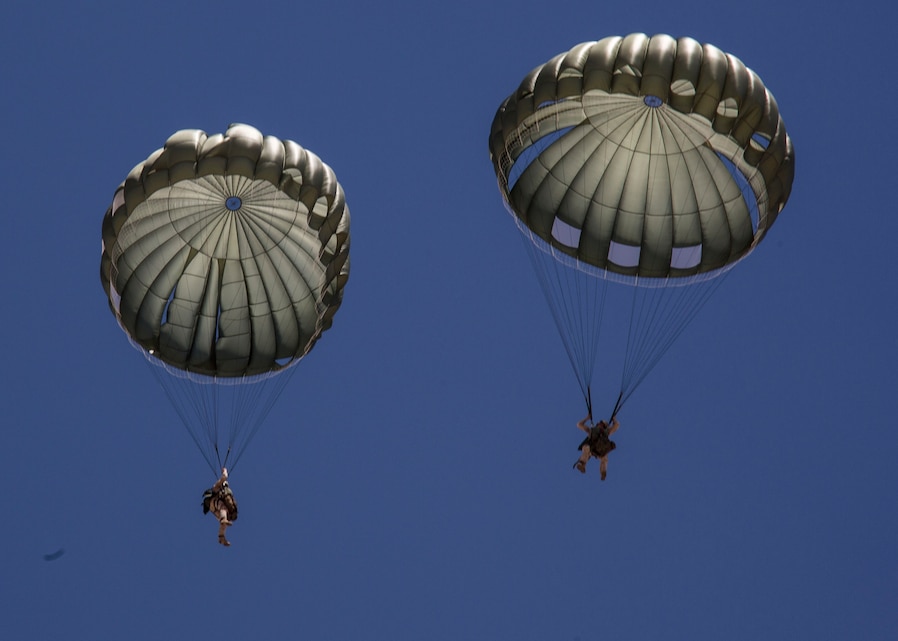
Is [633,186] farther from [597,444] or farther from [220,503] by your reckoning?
[220,503]

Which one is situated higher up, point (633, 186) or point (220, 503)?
point (633, 186)

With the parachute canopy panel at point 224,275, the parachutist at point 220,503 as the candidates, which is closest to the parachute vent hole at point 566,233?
the parachute canopy panel at point 224,275

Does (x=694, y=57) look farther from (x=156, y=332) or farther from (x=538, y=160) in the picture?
(x=156, y=332)

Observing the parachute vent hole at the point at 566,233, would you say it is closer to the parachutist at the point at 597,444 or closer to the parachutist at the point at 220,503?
the parachutist at the point at 597,444

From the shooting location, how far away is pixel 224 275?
32.6 metres

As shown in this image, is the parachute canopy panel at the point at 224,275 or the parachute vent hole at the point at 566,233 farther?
the parachute canopy panel at the point at 224,275

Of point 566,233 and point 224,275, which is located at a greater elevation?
point 224,275

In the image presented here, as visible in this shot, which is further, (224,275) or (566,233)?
(224,275)

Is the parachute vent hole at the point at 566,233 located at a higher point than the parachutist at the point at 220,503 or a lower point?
higher

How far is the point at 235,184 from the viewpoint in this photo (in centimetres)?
3178

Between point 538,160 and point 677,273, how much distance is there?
2.85 meters

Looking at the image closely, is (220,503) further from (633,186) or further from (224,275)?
(633,186)

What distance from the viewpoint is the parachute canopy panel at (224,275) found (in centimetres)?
3186

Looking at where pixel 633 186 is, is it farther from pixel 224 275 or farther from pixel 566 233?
pixel 224 275
